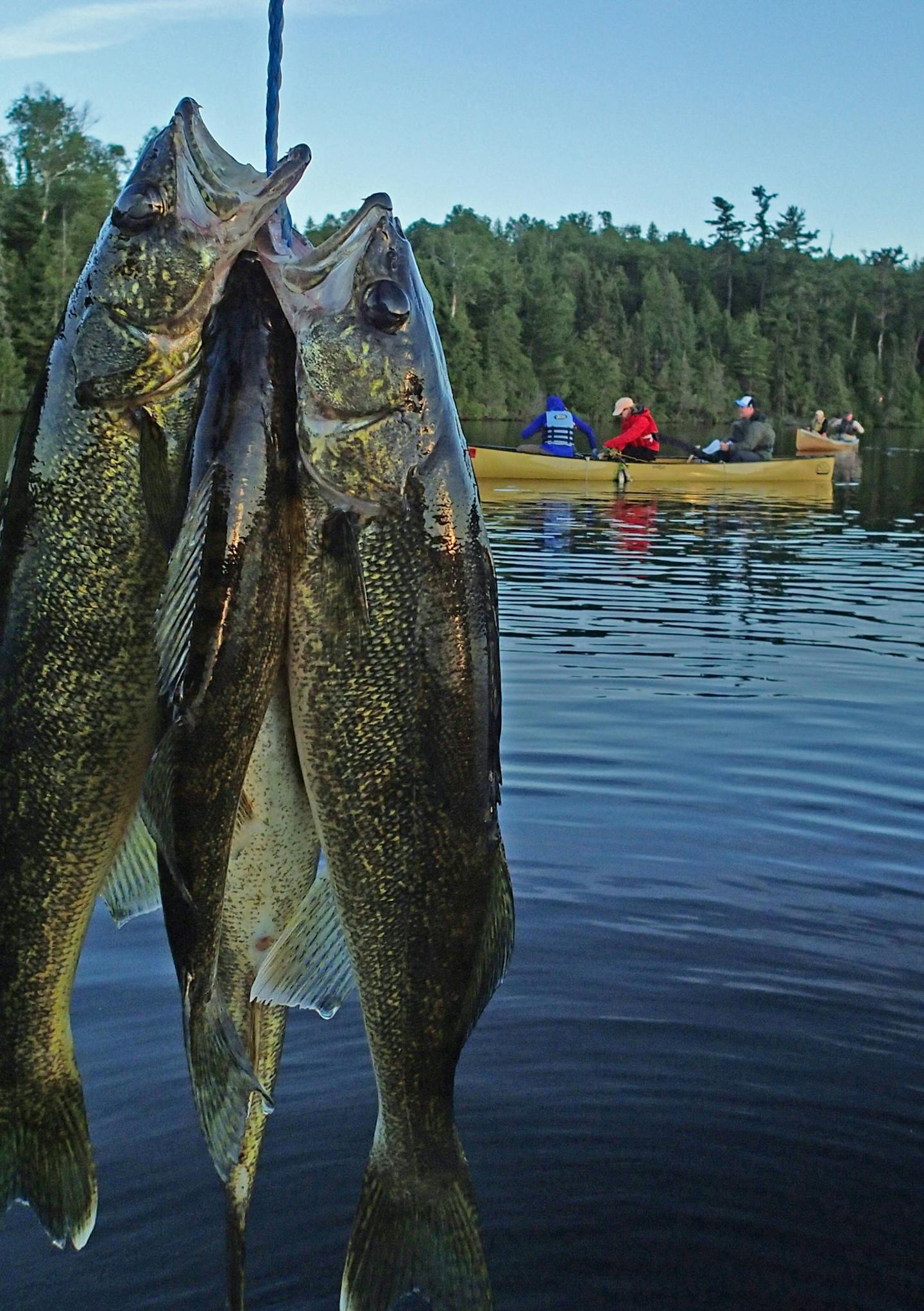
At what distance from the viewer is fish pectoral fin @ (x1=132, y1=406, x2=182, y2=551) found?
7.50ft

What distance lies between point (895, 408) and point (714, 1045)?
121 metres

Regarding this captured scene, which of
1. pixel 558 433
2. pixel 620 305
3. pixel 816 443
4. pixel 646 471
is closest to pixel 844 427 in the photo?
pixel 816 443

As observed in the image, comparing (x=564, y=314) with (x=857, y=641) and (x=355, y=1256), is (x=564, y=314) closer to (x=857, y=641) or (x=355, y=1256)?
(x=857, y=641)

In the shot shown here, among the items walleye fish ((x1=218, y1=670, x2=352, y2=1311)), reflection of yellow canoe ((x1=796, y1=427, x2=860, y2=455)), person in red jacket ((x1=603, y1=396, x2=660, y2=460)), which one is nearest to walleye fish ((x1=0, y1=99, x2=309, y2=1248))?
walleye fish ((x1=218, y1=670, x2=352, y2=1311))

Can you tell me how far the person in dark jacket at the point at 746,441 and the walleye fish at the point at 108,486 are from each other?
122 feet

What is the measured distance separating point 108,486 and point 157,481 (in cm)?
8

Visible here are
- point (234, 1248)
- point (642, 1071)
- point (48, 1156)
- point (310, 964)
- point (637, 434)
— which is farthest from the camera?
point (637, 434)

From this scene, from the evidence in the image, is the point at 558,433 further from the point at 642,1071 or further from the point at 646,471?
the point at 642,1071

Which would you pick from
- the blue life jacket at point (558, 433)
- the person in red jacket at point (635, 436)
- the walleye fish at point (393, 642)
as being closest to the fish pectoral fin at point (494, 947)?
the walleye fish at point (393, 642)

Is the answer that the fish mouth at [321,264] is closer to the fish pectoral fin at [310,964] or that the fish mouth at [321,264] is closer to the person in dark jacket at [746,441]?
the fish pectoral fin at [310,964]

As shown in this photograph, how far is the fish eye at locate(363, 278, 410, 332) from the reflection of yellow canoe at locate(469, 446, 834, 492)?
106ft

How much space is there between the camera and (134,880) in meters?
2.65

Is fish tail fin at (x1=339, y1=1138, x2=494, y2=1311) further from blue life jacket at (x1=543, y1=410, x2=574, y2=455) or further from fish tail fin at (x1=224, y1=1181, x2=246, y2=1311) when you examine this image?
blue life jacket at (x1=543, y1=410, x2=574, y2=455)

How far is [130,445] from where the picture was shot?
7.53ft
